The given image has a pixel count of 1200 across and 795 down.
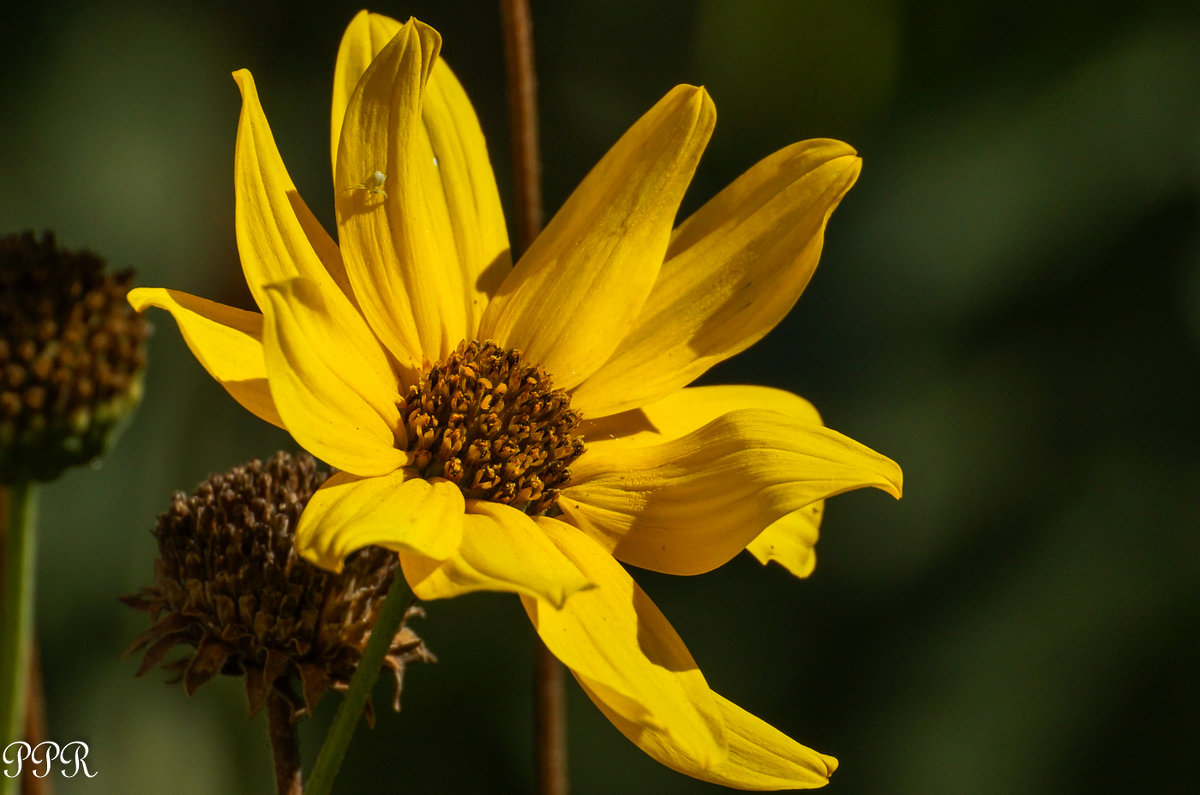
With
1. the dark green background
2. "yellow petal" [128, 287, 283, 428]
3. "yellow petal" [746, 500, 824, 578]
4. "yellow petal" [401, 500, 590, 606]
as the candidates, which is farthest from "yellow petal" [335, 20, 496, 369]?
the dark green background

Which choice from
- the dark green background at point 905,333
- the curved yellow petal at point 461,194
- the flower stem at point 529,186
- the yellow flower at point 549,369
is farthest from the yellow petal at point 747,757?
the dark green background at point 905,333

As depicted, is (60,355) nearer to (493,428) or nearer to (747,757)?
(493,428)

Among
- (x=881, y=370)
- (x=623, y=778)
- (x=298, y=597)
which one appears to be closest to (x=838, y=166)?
(x=298, y=597)

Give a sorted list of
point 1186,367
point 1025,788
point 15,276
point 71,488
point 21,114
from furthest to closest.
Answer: point 1186,367 < point 1025,788 < point 21,114 < point 71,488 < point 15,276

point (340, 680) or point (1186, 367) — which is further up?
point (1186, 367)

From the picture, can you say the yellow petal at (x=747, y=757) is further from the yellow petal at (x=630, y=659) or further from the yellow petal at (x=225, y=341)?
the yellow petal at (x=225, y=341)

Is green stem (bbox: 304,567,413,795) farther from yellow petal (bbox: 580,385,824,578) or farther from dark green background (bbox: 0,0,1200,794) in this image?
dark green background (bbox: 0,0,1200,794)

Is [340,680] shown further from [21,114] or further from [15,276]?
[21,114]

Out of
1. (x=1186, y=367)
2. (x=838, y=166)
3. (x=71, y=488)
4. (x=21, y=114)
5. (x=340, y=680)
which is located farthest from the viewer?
(x=1186, y=367)
